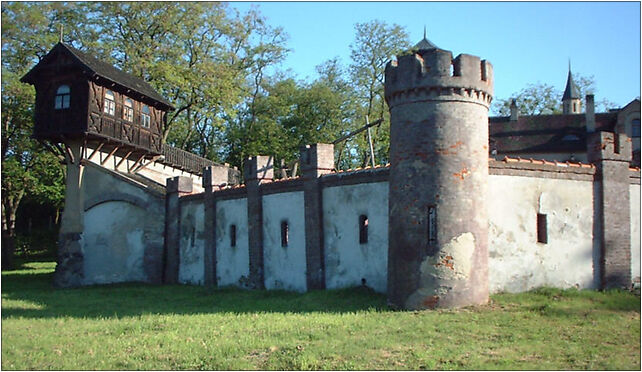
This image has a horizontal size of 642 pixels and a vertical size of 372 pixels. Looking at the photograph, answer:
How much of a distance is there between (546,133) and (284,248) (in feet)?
91.2

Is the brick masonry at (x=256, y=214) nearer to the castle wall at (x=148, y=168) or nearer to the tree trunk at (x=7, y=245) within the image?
the castle wall at (x=148, y=168)

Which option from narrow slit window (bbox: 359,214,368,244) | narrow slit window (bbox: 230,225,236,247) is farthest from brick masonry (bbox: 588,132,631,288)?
narrow slit window (bbox: 230,225,236,247)

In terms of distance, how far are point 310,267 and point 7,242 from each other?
22.0 meters

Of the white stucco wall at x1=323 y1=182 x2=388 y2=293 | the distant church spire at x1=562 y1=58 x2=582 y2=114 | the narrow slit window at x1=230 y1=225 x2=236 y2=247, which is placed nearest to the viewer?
the white stucco wall at x1=323 y1=182 x2=388 y2=293

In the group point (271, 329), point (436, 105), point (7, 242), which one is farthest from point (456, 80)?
point (7, 242)

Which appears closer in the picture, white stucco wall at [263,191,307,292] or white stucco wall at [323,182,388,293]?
white stucco wall at [323,182,388,293]

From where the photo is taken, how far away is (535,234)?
17.1 m

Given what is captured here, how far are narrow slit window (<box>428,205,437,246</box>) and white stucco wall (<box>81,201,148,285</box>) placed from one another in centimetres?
1608

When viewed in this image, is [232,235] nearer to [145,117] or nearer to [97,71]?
[97,71]

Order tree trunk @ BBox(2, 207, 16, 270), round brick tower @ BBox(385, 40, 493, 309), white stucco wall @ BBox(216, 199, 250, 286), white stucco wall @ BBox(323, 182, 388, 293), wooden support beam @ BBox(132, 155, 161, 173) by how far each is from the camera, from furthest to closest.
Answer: tree trunk @ BBox(2, 207, 16, 270) → wooden support beam @ BBox(132, 155, 161, 173) → white stucco wall @ BBox(216, 199, 250, 286) → white stucco wall @ BBox(323, 182, 388, 293) → round brick tower @ BBox(385, 40, 493, 309)

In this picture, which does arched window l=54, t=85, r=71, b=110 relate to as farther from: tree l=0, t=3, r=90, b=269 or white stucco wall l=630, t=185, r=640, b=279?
white stucco wall l=630, t=185, r=640, b=279

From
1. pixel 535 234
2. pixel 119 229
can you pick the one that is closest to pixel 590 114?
pixel 535 234

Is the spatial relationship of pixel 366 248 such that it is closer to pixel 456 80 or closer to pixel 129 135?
pixel 456 80

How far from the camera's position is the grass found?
10906 millimetres
